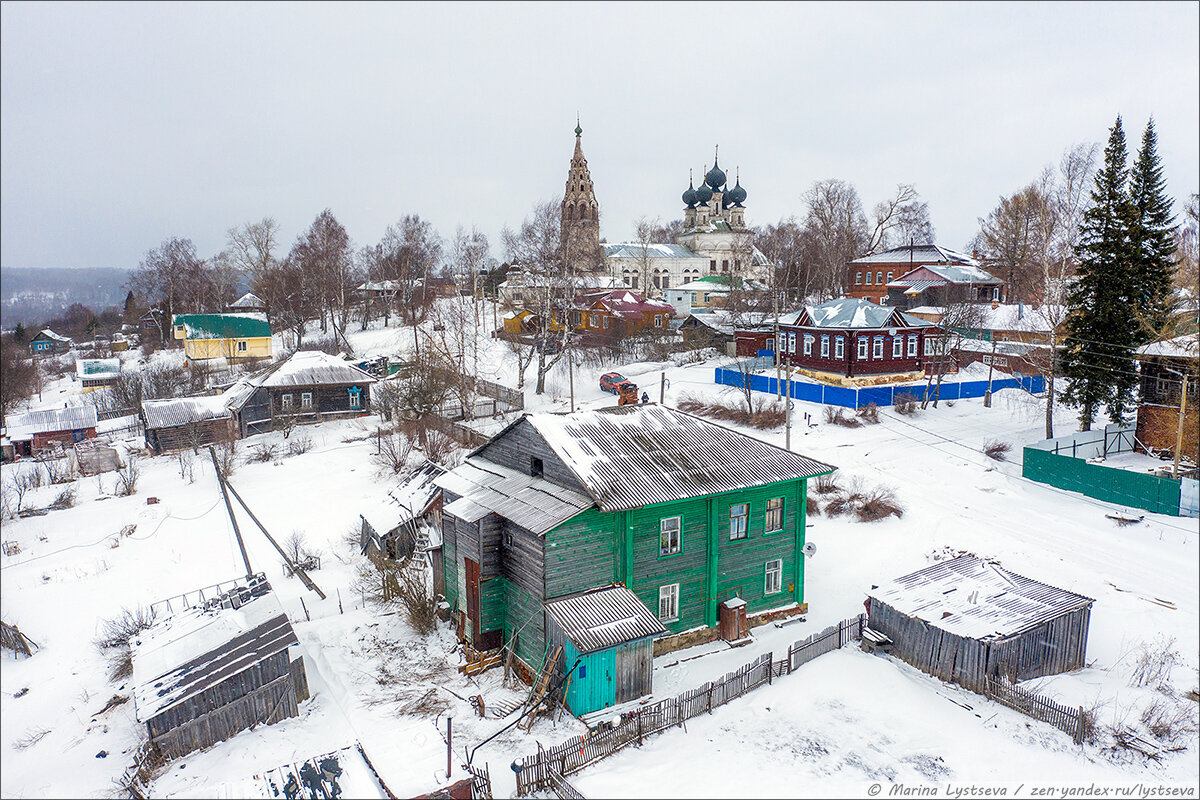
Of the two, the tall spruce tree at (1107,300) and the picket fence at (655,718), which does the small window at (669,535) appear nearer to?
the picket fence at (655,718)

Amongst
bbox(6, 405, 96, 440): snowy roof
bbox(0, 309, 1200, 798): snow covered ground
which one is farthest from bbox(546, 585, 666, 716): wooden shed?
bbox(6, 405, 96, 440): snowy roof

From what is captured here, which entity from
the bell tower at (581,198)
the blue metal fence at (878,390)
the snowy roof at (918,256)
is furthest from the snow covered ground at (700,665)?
the bell tower at (581,198)

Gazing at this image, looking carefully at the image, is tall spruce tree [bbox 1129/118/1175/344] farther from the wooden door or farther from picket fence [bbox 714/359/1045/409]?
the wooden door

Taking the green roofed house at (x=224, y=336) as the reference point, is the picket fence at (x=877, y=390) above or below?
below

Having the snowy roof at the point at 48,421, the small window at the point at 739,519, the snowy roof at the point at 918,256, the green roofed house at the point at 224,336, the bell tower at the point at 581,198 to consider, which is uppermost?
the bell tower at the point at 581,198

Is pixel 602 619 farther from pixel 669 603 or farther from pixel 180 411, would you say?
pixel 180 411

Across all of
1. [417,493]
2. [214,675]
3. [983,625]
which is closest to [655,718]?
[983,625]
